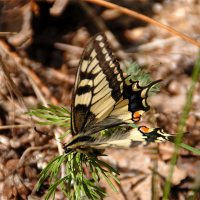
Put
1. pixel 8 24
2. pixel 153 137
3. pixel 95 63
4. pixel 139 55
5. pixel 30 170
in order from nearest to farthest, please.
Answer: pixel 153 137
pixel 95 63
pixel 30 170
pixel 8 24
pixel 139 55

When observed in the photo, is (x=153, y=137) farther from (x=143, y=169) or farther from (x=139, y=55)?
(x=139, y=55)

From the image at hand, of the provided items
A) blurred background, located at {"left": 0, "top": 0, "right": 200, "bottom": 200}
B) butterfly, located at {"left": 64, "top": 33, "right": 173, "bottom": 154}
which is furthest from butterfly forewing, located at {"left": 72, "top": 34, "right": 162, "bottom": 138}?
blurred background, located at {"left": 0, "top": 0, "right": 200, "bottom": 200}

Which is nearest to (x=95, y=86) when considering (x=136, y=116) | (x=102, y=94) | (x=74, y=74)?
(x=102, y=94)

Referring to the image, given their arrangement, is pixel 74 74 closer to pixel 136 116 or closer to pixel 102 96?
pixel 102 96

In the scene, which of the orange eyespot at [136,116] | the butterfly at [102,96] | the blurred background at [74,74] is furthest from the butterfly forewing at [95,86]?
the blurred background at [74,74]

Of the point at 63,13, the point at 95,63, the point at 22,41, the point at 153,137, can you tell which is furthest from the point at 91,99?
the point at 63,13
